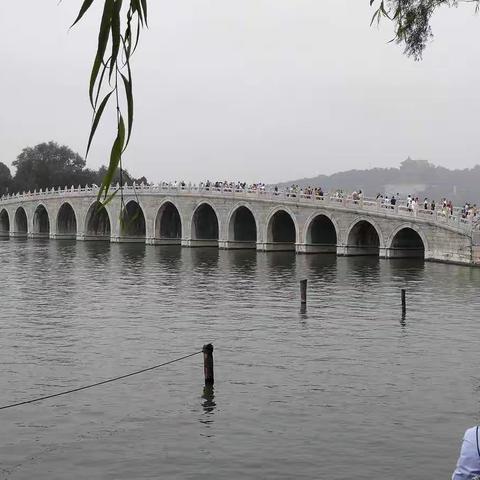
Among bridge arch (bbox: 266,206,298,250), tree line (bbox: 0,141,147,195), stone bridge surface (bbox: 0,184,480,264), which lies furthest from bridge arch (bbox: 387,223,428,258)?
tree line (bbox: 0,141,147,195)

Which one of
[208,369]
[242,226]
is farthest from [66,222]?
[208,369]

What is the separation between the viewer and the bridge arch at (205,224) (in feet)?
202

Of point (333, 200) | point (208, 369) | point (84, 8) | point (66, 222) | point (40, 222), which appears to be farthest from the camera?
point (40, 222)

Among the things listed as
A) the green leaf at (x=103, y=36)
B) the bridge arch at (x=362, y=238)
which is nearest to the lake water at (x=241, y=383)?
the green leaf at (x=103, y=36)

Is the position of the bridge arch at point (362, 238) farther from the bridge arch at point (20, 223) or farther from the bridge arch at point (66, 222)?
the bridge arch at point (20, 223)

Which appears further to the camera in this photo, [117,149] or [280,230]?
[280,230]

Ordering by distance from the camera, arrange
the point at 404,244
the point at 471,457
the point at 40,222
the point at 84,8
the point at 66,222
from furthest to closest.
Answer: the point at 40,222 → the point at 66,222 → the point at 404,244 → the point at 471,457 → the point at 84,8

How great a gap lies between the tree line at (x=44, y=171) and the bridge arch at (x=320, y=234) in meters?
57.9

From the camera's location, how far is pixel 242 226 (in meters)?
61.2

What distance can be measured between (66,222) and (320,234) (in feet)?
133

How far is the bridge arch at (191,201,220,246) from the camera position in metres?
61.6

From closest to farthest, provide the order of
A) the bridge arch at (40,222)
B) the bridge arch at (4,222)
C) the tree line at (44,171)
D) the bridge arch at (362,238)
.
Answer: the bridge arch at (362,238) → the bridge arch at (40,222) → the bridge arch at (4,222) → the tree line at (44,171)

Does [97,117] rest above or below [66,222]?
above

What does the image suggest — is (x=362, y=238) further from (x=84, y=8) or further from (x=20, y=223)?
(x=20, y=223)
